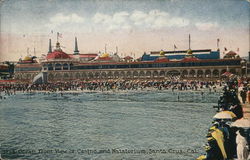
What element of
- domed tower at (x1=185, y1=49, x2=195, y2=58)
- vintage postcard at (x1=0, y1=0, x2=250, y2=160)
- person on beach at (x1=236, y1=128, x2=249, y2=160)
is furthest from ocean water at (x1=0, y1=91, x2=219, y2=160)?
domed tower at (x1=185, y1=49, x2=195, y2=58)

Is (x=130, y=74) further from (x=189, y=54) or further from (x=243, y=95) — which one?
(x=243, y=95)

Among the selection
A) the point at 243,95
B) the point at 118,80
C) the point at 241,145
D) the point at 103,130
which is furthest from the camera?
the point at 118,80

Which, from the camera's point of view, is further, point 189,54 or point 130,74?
point 130,74

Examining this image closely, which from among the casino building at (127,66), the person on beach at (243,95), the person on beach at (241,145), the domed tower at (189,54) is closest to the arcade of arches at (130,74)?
the casino building at (127,66)

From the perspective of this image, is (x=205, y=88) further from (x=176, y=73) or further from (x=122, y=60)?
(x=122, y=60)

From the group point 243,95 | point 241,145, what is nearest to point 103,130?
point 241,145

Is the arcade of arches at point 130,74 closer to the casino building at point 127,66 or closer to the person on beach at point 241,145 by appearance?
the casino building at point 127,66

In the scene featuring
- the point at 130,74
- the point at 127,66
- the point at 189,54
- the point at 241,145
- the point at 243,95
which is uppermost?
the point at 189,54

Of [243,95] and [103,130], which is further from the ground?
[243,95]
